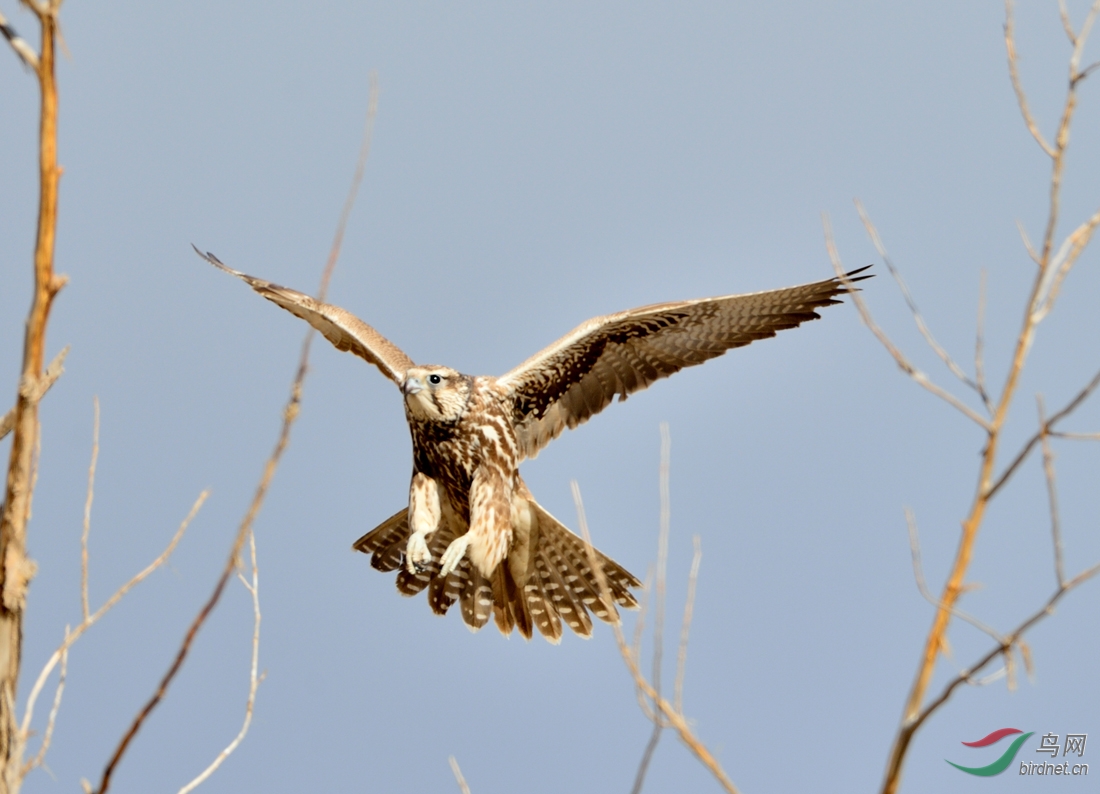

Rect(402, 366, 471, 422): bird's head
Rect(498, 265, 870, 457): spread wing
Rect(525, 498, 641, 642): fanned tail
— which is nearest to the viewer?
Rect(402, 366, 471, 422): bird's head

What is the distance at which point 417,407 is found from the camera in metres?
7.20

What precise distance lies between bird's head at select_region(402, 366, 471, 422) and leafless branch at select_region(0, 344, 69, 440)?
399cm

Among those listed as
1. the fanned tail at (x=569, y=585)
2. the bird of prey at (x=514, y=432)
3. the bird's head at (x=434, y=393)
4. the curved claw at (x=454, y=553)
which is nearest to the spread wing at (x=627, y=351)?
the bird of prey at (x=514, y=432)

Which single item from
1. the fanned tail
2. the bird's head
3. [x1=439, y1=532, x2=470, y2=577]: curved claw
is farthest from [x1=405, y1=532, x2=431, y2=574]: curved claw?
the fanned tail

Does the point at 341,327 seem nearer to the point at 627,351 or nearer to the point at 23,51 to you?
the point at 627,351

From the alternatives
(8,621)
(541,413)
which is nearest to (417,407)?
(541,413)

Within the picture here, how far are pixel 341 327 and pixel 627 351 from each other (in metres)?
1.82

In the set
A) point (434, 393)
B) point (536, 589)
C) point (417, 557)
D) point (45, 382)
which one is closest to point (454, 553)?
point (417, 557)

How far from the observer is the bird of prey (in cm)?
722

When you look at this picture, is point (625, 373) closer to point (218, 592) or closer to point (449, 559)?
point (449, 559)

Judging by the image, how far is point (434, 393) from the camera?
283 inches

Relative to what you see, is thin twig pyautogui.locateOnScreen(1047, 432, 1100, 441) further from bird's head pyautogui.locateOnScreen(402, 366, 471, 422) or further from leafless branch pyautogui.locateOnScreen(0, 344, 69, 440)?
bird's head pyautogui.locateOnScreen(402, 366, 471, 422)
